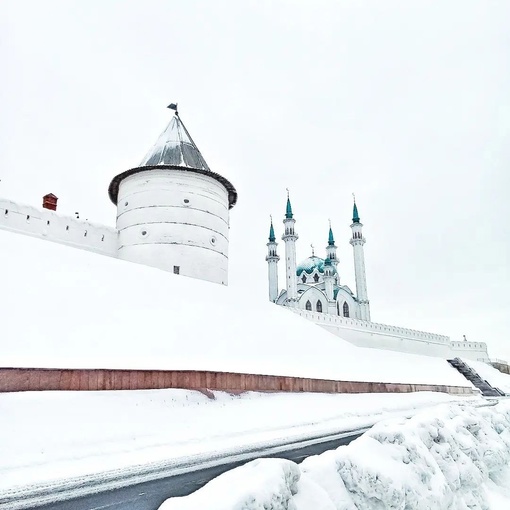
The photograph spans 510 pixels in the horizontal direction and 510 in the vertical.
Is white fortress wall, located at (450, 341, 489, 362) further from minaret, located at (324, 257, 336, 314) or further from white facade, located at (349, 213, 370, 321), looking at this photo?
minaret, located at (324, 257, 336, 314)

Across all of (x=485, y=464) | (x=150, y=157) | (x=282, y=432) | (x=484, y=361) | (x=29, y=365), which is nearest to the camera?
(x=485, y=464)

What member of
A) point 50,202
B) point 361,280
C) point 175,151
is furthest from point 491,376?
point 50,202

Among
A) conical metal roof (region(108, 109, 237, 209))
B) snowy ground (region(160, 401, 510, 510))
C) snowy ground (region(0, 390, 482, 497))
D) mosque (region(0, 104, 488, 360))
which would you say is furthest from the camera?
conical metal roof (region(108, 109, 237, 209))

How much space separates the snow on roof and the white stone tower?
6.47m

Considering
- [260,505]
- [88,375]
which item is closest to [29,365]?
[88,375]

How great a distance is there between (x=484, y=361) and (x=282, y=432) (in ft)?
147

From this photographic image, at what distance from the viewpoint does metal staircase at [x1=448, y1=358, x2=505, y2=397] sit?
3394cm

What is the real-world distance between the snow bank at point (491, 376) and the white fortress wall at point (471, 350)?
2.14m

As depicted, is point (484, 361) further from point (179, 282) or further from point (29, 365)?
point (29, 365)

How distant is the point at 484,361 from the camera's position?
47.7 m

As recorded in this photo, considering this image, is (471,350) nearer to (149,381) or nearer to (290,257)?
(290,257)

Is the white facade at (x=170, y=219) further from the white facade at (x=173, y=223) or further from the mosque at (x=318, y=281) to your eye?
the mosque at (x=318, y=281)

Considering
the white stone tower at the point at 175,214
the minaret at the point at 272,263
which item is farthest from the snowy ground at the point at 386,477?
the minaret at the point at 272,263

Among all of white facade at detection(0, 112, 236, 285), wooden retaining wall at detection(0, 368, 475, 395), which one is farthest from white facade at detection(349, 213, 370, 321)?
wooden retaining wall at detection(0, 368, 475, 395)
